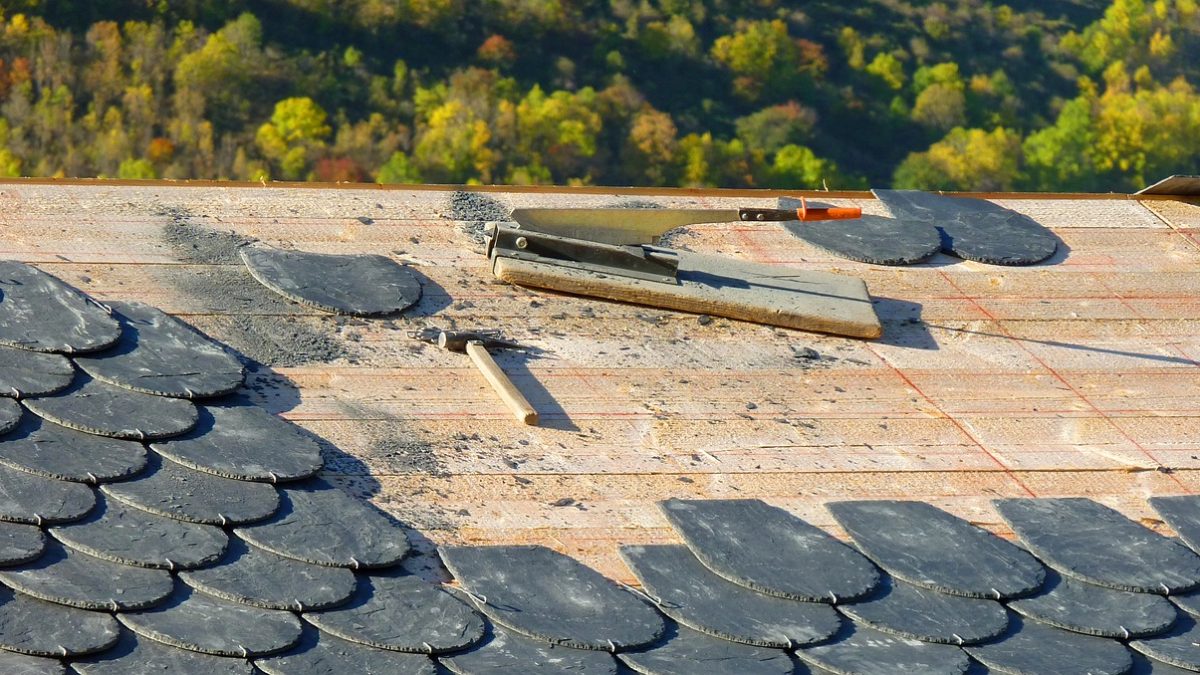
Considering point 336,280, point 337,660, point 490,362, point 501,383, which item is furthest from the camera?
point 336,280

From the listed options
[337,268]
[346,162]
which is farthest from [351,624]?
[346,162]

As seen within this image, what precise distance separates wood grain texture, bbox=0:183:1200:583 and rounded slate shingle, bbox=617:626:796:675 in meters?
0.46

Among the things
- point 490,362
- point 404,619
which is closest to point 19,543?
point 404,619

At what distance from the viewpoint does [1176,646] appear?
217 inches

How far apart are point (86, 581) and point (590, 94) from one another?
177ft

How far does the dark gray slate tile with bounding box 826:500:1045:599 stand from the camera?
5.62 meters

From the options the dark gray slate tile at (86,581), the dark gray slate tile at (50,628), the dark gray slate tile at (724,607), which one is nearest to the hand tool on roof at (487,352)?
the dark gray slate tile at (724,607)

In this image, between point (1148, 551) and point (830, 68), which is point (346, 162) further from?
point (1148, 551)

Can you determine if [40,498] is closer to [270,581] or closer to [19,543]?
[19,543]

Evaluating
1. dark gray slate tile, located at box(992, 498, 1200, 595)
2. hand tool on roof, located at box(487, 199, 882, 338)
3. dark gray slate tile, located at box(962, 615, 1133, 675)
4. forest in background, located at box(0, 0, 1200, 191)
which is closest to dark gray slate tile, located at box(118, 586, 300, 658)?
dark gray slate tile, located at box(962, 615, 1133, 675)

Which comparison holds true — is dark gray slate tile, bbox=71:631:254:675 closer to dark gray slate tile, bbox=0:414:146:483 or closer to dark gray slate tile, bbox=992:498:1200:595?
dark gray slate tile, bbox=0:414:146:483

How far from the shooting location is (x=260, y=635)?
481 centimetres

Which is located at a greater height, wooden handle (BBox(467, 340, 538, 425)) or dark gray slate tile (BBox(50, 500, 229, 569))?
wooden handle (BBox(467, 340, 538, 425))

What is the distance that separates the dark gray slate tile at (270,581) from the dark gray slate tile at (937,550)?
1.85 m
